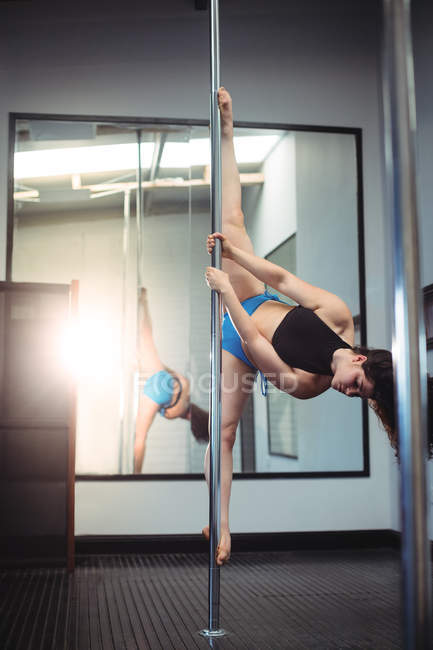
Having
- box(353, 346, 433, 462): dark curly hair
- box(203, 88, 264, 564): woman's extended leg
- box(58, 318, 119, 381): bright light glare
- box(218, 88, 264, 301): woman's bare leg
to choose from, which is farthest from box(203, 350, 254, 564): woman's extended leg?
box(58, 318, 119, 381): bright light glare

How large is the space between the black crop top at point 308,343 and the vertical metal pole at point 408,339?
4.88ft

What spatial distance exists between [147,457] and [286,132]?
2236 millimetres

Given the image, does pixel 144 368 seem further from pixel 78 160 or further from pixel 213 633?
pixel 213 633

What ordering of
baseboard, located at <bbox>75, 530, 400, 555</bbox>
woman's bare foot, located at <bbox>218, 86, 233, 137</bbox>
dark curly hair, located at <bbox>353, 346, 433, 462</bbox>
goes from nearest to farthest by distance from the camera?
dark curly hair, located at <bbox>353, 346, 433, 462</bbox> < woman's bare foot, located at <bbox>218, 86, 233, 137</bbox> < baseboard, located at <bbox>75, 530, 400, 555</bbox>

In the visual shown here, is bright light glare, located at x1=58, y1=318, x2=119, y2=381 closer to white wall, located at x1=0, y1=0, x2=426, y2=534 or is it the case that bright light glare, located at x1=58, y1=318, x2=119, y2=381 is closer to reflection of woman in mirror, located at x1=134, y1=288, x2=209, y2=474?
reflection of woman in mirror, located at x1=134, y1=288, x2=209, y2=474

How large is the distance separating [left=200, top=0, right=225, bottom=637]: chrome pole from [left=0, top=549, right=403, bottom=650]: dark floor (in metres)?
0.17

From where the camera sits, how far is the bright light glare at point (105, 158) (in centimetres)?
399

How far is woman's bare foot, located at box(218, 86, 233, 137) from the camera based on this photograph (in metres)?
2.40

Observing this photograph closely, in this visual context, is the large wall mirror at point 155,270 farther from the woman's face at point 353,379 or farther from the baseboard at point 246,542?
the woman's face at point 353,379

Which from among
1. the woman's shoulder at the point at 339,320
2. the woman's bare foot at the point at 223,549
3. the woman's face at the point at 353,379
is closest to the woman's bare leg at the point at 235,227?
the woman's shoulder at the point at 339,320

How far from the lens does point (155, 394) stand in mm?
3922

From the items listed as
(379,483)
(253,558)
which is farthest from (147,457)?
(379,483)

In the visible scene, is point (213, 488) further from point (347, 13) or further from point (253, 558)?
point (347, 13)

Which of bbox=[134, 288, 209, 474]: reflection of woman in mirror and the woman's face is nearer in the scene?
the woman's face
